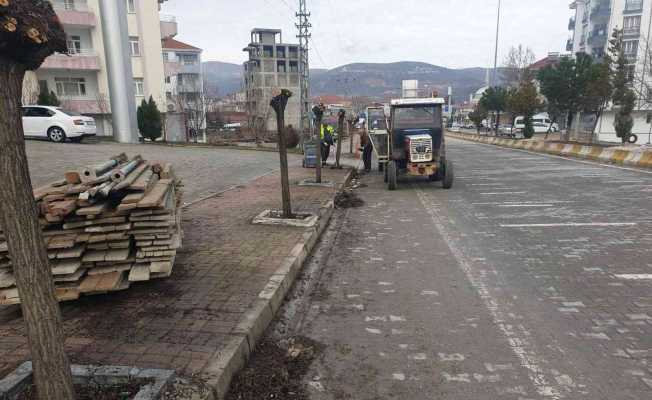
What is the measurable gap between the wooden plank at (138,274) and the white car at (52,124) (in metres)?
19.2

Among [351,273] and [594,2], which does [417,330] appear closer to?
[351,273]

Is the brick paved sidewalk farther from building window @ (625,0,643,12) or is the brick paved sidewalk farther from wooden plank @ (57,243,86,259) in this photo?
building window @ (625,0,643,12)

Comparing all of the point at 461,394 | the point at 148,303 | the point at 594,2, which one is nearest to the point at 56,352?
the point at 148,303

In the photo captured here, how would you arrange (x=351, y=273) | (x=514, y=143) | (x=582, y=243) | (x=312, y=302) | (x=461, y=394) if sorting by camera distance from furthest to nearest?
(x=514, y=143)
(x=582, y=243)
(x=351, y=273)
(x=312, y=302)
(x=461, y=394)

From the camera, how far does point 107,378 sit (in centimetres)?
289

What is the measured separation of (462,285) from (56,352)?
4058mm

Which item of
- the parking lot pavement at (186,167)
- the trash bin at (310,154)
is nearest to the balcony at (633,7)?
the trash bin at (310,154)

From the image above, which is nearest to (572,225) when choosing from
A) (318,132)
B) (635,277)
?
(635,277)

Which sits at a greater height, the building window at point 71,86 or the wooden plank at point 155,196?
the building window at point 71,86

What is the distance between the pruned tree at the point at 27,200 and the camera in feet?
6.77

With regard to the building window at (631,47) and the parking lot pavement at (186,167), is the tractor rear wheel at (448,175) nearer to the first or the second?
the parking lot pavement at (186,167)

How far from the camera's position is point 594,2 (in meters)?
58.8

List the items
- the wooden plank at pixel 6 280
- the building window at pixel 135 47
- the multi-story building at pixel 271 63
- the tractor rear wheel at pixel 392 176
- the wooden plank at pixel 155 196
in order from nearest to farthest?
the wooden plank at pixel 6 280, the wooden plank at pixel 155 196, the tractor rear wheel at pixel 392 176, the building window at pixel 135 47, the multi-story building at pixel 271 63

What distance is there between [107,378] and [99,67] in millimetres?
35375
